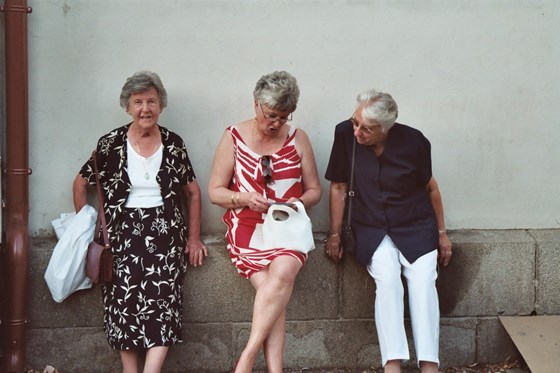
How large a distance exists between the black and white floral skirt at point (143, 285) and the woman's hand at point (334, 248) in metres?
0.91

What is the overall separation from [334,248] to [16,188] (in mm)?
1900

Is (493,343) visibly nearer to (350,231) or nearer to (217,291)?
(350,231)

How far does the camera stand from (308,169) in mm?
5488

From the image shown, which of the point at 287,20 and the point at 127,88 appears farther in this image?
the point at 287,20

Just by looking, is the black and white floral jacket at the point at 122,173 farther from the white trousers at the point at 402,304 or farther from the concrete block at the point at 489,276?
the concrete block at the point at 489,276

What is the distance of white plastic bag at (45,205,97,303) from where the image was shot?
17.5 feet

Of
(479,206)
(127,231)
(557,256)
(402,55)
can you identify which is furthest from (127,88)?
(557,256)

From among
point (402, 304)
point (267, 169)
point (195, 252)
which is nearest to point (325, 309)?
point (402, 304)

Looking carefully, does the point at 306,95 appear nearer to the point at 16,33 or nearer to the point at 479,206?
the point at 479,206

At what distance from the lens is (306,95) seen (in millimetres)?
5730

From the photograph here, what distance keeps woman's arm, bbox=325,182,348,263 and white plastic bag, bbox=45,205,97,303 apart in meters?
1.41

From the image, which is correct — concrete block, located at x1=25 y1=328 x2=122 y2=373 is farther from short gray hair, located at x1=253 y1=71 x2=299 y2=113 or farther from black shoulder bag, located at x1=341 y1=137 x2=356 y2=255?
short gray hair, located at x1=253 y1=71 x2=299 y2=113

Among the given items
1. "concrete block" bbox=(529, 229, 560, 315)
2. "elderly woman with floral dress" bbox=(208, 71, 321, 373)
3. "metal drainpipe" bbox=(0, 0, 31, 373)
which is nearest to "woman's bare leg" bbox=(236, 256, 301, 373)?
"elderly woman with floral dress" bbox=(208, 71, 321, 373)

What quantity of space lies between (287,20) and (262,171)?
967 mm
